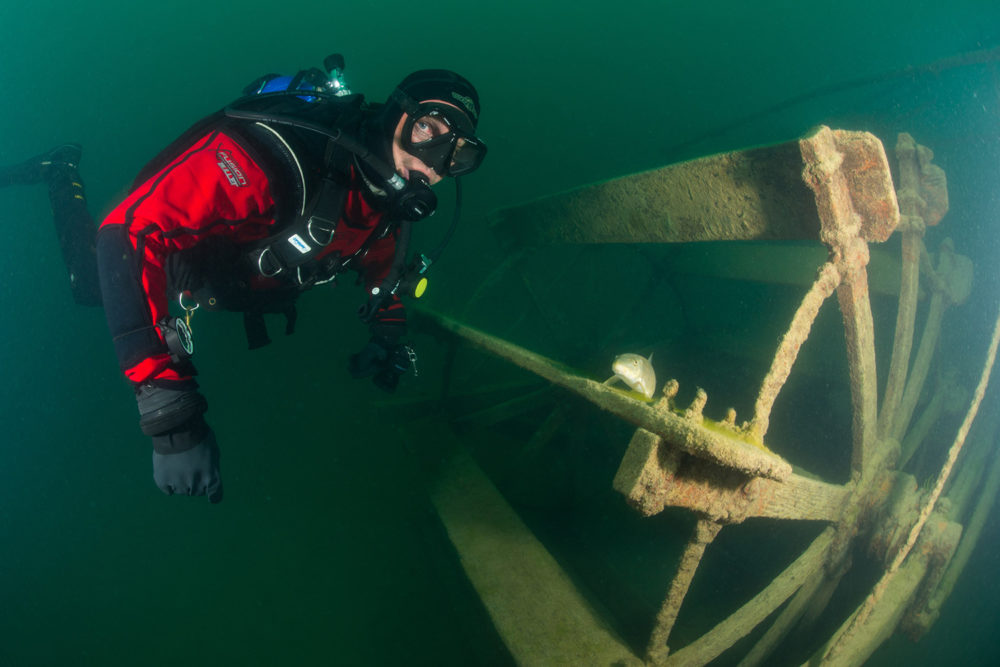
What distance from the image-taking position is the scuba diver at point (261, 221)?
6.06 feet

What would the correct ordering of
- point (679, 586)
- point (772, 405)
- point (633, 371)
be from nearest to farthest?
point (679, 586) → point (633, 371) → point (772, 405)

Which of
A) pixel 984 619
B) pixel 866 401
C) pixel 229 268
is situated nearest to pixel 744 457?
pixel 866 401

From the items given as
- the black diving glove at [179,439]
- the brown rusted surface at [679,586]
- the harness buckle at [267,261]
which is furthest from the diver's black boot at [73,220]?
the brown rusted surface at [679,586]

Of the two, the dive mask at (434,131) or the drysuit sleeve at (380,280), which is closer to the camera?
the dive mask at (434,131)

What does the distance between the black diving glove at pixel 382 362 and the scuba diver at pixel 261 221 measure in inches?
0.5

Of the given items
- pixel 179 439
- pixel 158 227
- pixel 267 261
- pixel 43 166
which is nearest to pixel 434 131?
pixel 267 261

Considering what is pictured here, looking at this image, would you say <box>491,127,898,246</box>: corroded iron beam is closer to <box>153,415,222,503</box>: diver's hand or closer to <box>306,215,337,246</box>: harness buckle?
<box>306,215,337,246</box>: harness buckle

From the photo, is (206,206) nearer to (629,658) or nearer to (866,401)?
(629,658)

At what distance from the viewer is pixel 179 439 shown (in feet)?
6.31

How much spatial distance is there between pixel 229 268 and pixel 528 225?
A: 296 centimetres

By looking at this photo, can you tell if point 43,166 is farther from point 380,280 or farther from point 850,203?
point 850,203

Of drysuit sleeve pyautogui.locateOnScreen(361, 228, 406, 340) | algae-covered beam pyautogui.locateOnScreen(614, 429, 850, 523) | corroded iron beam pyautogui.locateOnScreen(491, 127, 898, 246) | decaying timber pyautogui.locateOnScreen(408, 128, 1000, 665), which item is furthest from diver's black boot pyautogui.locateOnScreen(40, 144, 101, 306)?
algae-covered beam pyautogui.locateOnScreen(614, 429, 850, 523)

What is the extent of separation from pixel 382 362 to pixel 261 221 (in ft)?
4.76

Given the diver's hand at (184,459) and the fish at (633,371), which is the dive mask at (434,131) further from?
the diver's hand at (184,459)
